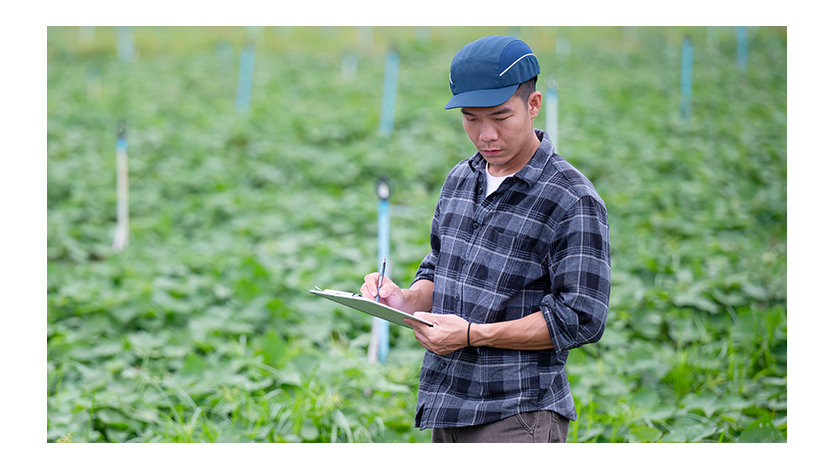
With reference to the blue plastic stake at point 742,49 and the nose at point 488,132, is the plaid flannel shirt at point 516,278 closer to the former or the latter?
the nose at point 488,132

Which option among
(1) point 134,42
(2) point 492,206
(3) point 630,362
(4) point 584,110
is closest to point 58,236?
(3) point 630,362

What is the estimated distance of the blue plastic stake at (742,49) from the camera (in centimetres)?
890

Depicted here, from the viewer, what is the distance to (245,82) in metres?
8.50

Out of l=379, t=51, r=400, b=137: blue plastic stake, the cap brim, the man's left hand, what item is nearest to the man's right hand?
the man's left hand

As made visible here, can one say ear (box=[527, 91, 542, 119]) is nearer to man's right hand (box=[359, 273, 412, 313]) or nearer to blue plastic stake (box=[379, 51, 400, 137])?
man's right hand (box=[359, 273, 412, 313])

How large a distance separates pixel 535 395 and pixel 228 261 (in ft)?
10.0

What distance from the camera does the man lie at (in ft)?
4.52

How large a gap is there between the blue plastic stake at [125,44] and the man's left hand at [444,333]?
31.7 ft

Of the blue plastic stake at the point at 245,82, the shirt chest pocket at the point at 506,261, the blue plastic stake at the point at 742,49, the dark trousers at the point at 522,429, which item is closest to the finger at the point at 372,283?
the shirt chest pocket at the point at 506,261

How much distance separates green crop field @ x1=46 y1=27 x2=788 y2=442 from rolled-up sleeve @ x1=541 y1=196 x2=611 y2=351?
51.7 inches

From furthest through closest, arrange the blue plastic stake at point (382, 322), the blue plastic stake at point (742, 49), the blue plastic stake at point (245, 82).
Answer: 1. the blue plastic stake at point (742, 49)
2. the blue plastic stake at point (245, 82)
3. the blue plastic stake at point (382, 322)

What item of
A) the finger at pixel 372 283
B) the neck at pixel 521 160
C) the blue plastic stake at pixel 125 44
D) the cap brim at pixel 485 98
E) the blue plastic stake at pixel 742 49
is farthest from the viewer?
the blue plastic stake at pixel 125 44

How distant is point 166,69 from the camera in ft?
31.8

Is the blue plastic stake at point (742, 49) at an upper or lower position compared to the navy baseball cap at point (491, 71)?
upper
